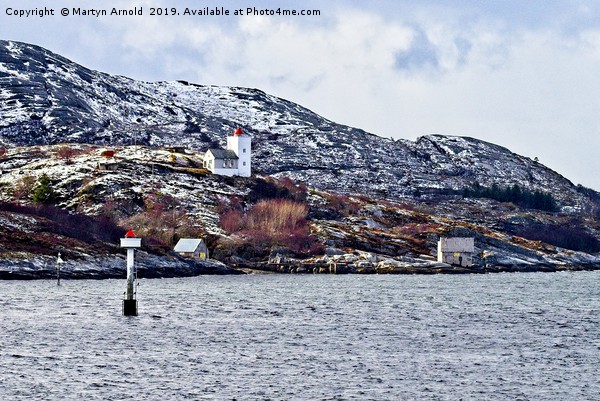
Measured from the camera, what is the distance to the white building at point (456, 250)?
186m

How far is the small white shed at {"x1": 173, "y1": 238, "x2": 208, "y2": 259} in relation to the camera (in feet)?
513

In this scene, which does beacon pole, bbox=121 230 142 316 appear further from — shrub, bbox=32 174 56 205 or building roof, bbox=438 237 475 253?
building roof, bbox=438 237 475 253

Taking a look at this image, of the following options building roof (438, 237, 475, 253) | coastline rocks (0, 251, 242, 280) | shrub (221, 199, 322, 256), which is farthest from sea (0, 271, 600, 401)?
building roof (438, 237, 475, 253)

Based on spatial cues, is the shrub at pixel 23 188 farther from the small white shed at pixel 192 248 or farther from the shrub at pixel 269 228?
the small white shed at pixel 192 248

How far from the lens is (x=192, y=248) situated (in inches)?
6186

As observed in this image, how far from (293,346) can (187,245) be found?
99.0m

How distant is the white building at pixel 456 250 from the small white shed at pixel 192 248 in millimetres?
52047

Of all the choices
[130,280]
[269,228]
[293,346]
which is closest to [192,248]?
[269,228]

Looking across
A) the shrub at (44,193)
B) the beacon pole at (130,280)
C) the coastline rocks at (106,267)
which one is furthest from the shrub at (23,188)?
the beacon pole at (130,280)

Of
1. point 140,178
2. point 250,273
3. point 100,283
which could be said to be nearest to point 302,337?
point 100,283

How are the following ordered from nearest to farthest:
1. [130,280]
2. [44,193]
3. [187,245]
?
[130,280] < [187,245] < [44,193]

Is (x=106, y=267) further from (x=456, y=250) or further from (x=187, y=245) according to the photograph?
(x=456, y=250)

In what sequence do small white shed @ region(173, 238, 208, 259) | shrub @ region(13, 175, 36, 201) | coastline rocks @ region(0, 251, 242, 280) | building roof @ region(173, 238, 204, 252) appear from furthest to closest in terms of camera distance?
1. shrub @ region(13, 175, 36, 201)
2. building roof @ region(173, 238, 204, 252)
3. small white shed @ region(173, 238, 208, 259)
4. coastline rocks @ region(0, 251, 242, 280)

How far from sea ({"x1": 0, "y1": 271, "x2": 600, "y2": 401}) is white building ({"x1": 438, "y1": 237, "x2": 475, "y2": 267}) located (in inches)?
3010
